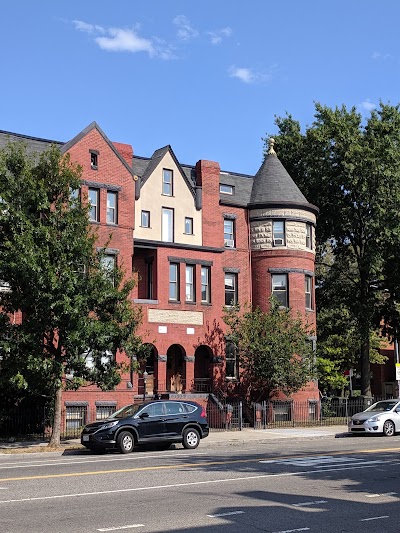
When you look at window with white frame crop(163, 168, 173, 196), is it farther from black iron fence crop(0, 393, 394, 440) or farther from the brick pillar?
black iron fence crop(0, 393, 394, 440)

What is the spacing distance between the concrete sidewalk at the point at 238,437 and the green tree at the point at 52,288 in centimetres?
111

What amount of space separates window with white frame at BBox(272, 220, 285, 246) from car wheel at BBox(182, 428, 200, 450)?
17.8m

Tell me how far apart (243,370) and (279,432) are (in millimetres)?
7267

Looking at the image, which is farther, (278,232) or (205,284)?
(278,232)

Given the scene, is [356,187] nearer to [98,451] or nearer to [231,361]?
[231,361]

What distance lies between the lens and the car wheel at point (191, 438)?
22.8 metres

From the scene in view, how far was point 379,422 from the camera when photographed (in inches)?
1089

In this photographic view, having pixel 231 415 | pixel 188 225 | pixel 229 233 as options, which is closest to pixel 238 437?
pixel 231 415

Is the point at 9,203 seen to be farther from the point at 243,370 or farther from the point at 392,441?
the point at 243,370

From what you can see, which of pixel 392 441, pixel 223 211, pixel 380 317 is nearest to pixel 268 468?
pixel 392 441

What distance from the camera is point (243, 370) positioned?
37469mm

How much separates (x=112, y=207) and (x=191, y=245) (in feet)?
16.7

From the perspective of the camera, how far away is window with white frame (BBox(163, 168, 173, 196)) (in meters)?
37.6

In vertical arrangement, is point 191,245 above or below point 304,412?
above
